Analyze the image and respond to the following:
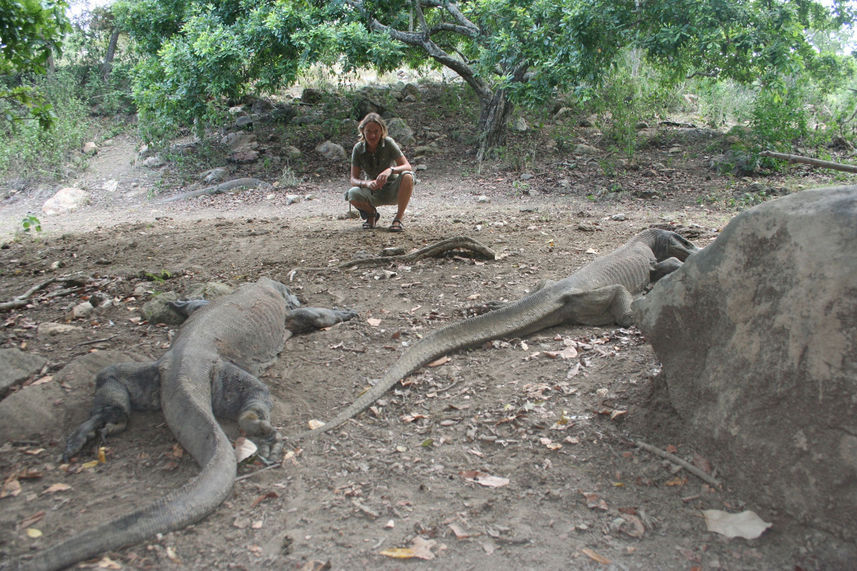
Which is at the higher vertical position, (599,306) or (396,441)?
(599,306)

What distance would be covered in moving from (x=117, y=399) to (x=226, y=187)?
7.28m

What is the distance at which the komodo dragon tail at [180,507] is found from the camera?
187cm

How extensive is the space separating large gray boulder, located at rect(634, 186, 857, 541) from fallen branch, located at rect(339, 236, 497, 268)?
292 centimetres

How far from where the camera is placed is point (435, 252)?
17.6 feet

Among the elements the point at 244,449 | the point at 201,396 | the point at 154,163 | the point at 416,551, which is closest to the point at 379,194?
the point at 201,396

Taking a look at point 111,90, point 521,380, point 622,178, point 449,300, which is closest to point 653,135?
point 622,178

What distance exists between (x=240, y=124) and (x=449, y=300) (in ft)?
28.8

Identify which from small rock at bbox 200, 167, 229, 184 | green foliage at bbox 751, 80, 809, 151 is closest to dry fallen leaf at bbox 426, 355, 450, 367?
green foliage at bbox 751, 80, 809, 151

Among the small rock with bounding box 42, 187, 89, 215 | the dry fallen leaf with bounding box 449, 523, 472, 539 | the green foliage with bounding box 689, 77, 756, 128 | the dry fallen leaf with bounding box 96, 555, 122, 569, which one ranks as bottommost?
the small rock with bounding box 42, 187, 89, 215

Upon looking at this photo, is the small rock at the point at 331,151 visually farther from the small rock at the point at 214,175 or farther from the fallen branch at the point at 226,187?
the small rock at the point at 214,175

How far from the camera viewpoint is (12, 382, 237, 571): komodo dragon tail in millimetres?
1872

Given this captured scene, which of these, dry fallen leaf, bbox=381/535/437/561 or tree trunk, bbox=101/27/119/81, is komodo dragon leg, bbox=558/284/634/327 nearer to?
dry fallen leaf, bbox=381/535/437/561

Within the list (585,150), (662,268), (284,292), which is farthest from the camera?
(585,150)

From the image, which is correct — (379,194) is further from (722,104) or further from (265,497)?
(722,104)
